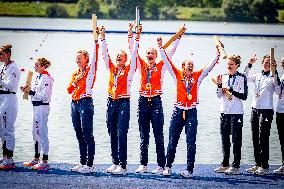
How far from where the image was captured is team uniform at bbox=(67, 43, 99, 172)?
1020 cm

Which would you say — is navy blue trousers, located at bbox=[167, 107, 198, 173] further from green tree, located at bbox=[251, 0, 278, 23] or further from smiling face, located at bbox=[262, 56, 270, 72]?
green tree, located at bbox=[251, 0, 278, 23]

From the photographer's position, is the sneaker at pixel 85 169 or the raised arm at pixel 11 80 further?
the raised arm at pixel 11 80

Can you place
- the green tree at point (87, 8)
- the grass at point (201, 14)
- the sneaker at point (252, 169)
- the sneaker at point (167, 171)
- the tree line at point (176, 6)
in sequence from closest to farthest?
the sneaker at point (167, 171), the sneaker at point (252, 169), the tree line at point (176, 6), the green tree at point (87, 8), the grass at point (201, 14)

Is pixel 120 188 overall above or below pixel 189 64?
below

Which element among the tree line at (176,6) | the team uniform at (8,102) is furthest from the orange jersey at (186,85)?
the tree line at (176,6)

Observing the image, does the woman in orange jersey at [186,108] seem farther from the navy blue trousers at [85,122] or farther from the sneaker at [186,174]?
the navy blue trousers at [85,122]

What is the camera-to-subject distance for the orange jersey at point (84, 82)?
33.6 feet

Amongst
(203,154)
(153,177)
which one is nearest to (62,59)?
(203,154)

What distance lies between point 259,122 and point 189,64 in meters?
1.48

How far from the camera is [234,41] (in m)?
70.6

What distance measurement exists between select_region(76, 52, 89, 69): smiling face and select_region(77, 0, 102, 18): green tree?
65.9 meters

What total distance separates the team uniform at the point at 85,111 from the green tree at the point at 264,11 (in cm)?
6501

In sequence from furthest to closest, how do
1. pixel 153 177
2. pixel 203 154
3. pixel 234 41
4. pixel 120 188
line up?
1. pixel 234 41
2. pixel 203 154
3. pixel 153 177
4. pixel 120 188

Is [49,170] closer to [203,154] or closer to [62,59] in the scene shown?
[203,154]
